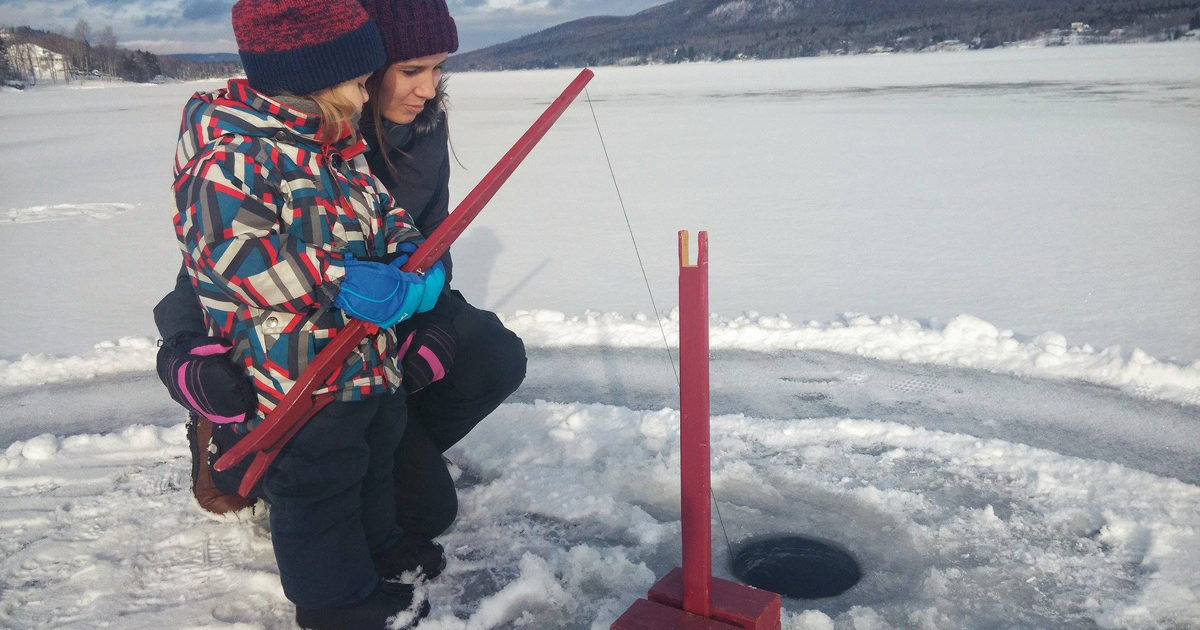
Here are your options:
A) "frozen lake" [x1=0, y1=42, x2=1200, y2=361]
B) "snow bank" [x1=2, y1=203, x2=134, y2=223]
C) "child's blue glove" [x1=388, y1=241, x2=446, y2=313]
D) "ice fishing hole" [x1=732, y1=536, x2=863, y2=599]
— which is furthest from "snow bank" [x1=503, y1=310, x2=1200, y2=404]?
"snow bank" [x1=2, y1=203, x2=134, y2=223]

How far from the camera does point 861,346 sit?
11.5ft

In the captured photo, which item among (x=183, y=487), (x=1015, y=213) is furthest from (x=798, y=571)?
(x=1015, y=213)

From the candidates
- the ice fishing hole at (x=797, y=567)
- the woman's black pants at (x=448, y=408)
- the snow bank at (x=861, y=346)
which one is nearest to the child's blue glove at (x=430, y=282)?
the woman's black pants at (x=448, y=408)

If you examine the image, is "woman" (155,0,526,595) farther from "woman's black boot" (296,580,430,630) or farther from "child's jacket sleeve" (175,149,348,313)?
"child's jacket sleeve" (175,149,348,313)

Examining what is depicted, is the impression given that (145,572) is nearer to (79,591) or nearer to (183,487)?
(79,591)

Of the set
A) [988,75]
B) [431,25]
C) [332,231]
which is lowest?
[988,75]

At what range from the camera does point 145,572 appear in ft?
7.14

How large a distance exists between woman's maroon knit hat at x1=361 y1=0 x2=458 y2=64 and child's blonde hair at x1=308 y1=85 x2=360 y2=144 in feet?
1.22

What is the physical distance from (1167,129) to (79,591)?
35.4 feet

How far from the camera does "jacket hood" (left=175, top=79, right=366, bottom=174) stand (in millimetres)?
1790

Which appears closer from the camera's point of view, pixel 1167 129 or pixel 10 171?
pixel 1167 129

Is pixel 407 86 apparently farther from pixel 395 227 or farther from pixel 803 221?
pixel 803 221

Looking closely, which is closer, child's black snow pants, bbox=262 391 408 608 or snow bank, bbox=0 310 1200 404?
child's black snow pants, bbox=262 391 408 608

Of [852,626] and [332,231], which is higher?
[332,231]
